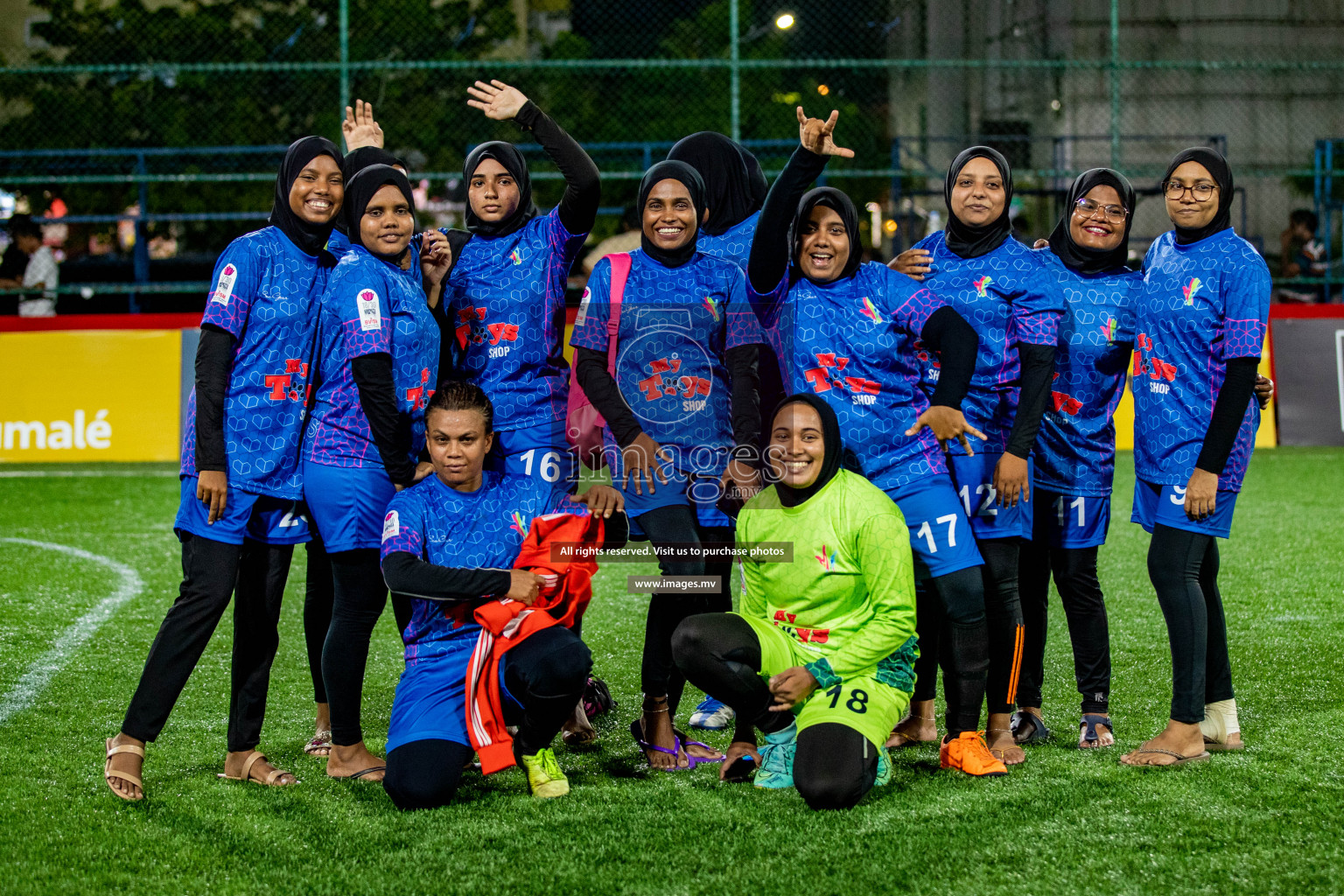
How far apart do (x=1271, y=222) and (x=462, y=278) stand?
16.7 m

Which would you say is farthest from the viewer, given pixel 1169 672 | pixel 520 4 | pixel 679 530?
pixel 520 4

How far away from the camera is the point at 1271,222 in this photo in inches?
705

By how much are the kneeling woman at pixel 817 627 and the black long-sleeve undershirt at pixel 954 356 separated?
0.35 m

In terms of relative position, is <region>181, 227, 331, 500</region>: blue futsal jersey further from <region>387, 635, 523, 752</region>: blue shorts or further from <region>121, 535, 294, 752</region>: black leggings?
<region>387, 635, 523, 752</region>: blue shorts

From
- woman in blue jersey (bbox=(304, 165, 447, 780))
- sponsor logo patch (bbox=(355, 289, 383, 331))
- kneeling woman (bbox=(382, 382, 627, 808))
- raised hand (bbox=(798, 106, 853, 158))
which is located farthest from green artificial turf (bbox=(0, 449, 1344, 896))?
raised hand (bbox=(798, 106, 853, 158))

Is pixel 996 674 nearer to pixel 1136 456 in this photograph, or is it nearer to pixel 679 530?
pixel 1136 456

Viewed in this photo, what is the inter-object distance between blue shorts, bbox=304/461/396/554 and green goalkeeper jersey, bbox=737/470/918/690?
115 centimetres

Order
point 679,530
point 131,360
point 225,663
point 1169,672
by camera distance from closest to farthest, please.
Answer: point 679,530, point 1169,672, point 225,663, point 131,360

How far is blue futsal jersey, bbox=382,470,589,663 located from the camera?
380cm

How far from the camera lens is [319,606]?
4.34 metres

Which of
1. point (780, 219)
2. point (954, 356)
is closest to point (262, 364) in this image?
point (780, 219)

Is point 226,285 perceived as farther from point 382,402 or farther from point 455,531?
point 455,531

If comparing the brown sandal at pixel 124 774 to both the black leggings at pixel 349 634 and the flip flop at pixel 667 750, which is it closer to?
A: the black leggings at pixel 349 634

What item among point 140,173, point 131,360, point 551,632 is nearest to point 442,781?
point 551,632
